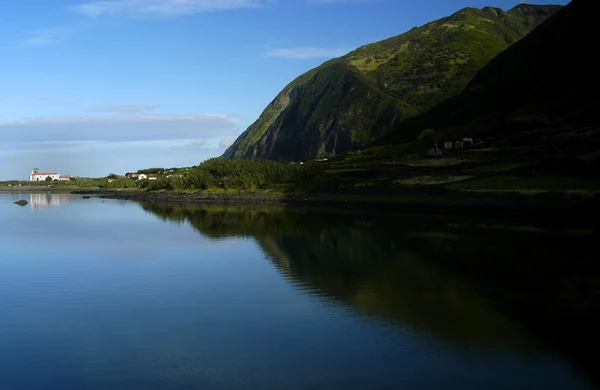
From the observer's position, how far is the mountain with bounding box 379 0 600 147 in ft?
427

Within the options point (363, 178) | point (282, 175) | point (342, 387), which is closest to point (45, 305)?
point (342, 387)

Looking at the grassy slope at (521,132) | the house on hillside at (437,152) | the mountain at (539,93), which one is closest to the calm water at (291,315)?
the grassy slope at (521,132)

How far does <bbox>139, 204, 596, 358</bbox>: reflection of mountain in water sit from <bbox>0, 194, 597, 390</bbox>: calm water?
161mm

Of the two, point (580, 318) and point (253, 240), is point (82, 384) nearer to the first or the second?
point (580, 318)

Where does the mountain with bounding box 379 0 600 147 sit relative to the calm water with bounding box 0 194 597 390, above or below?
above

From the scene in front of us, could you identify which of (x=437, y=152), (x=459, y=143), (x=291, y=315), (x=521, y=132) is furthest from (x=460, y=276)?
(x=459, y=143)

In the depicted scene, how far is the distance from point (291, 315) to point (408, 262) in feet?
57.7

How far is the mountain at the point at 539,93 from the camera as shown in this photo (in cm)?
13000

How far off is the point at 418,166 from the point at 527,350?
10154 cm

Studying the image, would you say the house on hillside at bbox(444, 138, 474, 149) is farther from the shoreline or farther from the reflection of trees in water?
the reflection of trees in water

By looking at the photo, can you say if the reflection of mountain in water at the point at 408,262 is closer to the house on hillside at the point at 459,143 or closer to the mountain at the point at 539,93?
the mountain at the point at 539,93

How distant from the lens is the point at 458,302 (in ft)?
91.5

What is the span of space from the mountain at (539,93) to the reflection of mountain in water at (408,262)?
216 ft

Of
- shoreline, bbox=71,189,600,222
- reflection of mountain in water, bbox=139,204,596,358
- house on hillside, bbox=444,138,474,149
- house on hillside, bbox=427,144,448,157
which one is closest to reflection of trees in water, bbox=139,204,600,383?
reflection of mountain in water, bbox=139,204,596,358
